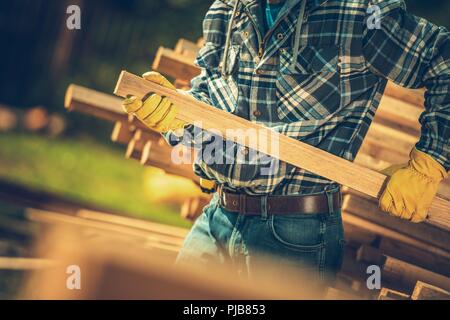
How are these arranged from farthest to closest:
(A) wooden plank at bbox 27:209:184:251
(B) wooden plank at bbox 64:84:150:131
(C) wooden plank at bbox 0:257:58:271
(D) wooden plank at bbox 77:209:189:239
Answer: (C) wooden plank at bbox 0:257:58:271
(D) wooden plank at bbox 77:209:189:239
(A) wooden plank at bbox 27:209:184:251
(B) wooden plank at bbox 64:84:150:131

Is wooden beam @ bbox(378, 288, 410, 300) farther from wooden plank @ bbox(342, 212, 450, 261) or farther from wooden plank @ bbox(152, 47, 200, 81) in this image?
wooden plank @ bbox(152, 47, 200, 81)

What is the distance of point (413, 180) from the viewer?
2.81 metres

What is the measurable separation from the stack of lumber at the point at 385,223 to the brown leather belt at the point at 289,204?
0.53 metres

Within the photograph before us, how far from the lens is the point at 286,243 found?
116 inches

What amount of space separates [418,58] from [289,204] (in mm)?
797

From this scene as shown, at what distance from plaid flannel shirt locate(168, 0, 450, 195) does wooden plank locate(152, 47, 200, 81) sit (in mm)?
1296

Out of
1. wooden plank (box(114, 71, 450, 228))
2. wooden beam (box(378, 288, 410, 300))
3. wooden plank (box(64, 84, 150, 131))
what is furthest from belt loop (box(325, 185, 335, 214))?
wooden plank (box(64, 84, 150, 131))

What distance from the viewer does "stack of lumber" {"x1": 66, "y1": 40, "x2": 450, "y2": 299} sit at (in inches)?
138

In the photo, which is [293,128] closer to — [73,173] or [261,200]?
[261,200]

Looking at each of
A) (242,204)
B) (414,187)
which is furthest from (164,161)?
(414,187)

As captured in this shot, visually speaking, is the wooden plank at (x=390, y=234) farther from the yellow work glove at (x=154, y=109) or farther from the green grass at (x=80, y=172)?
the green grass at (x=80, y=172)

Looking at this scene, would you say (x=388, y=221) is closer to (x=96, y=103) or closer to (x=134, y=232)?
(x=96, y=103)

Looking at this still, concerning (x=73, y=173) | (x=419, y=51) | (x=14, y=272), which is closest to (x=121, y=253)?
(x=419, y=51)
